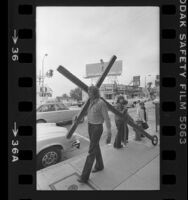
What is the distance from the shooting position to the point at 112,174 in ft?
7.92

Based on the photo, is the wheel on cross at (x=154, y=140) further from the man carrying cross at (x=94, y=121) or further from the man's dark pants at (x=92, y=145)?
the man's dark pants at (x=92, y=145)

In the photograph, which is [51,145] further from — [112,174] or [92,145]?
[112,174]

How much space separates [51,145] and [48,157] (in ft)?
0.91

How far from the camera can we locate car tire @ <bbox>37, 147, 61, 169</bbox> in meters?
2.58

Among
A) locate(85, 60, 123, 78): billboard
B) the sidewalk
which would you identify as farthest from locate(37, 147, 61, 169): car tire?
locate(85, 60, 123, 78): billboard

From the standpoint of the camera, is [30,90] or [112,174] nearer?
[30,90]

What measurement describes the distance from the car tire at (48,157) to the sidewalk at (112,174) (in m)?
0.12

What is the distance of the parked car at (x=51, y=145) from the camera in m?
2.56

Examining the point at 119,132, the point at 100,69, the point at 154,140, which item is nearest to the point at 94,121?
the point at 100,69

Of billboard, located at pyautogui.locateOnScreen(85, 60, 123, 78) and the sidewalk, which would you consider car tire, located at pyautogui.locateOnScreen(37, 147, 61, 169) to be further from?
billboard, located at pyautogui.locateOnScreen(85, 60, 123, 78)

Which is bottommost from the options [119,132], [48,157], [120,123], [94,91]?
[48,157]

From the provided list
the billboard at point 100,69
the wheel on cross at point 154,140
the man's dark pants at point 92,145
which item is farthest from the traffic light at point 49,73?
the wheel on cross at point 154,140

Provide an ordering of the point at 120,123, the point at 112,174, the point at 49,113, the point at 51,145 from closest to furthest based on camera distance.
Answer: the point at 112,174, the point at 51,145, the point at 120,123, the point at 49,113

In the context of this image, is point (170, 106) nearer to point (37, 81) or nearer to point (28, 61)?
point (37, 81)
